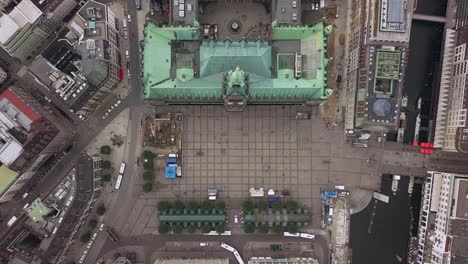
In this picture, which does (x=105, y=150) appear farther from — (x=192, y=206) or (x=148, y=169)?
(x=192, y=206)

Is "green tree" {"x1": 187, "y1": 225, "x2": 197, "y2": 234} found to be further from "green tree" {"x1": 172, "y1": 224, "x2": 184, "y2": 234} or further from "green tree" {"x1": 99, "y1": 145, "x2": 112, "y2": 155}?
"green tree" {"x1": 99, "y1": 145, "x2": 112, "y2": 155}

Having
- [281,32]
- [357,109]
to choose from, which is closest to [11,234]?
[281,32]

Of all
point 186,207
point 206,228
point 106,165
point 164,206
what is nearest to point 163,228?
point 164,206

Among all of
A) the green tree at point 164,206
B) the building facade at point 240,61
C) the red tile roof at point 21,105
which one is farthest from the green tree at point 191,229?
the red tile roof at point 21,105

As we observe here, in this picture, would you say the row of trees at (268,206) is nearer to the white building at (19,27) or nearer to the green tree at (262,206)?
the green tree at (262,206)

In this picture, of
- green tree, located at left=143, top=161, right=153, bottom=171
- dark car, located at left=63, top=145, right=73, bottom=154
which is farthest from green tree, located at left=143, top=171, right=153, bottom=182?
dark car, located at left=63, top=145, right=73, bottom=154
